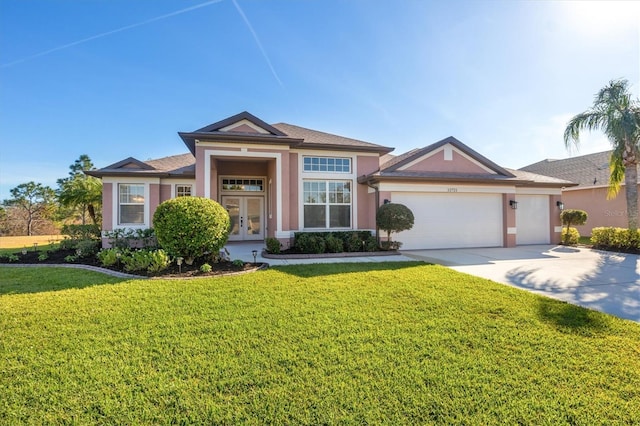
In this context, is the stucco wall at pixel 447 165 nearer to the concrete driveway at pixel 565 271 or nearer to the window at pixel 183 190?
the concrete driveway at pixel 565 271

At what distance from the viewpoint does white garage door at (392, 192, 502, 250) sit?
40.4 feet

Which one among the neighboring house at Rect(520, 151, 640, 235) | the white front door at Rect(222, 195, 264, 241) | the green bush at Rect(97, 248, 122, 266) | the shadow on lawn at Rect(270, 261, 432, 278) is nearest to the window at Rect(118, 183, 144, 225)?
the white front door at Rect(222, 195, 264, 241)

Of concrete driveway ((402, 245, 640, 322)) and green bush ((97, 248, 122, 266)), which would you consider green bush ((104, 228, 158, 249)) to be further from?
concrete driveway ((402, 245, 640, 322))

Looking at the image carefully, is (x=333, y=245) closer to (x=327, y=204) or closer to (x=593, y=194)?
(x=327, y=204)

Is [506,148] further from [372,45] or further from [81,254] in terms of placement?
[81,254]

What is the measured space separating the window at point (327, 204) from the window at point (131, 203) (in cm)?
786

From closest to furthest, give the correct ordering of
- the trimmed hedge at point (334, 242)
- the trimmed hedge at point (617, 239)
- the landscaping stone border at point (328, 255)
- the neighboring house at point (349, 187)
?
the landscaping stone border at point (328, 255) < the trimmed hedge at point (334, 242) < the neighboring house at point (349, 187) < the trimmed hedge at point (617, 239)

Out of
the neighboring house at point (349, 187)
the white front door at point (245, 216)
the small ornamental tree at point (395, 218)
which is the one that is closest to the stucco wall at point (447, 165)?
the neighboring house at point (349, 187)

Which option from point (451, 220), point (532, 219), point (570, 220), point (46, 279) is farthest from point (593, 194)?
point (46, 279)

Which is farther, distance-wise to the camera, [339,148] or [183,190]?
[183,190]

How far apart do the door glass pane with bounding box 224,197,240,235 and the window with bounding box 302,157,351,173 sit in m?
5.13

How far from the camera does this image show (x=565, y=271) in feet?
26.2

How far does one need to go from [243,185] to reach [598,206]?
72.8 ft

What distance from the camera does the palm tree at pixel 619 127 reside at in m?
11.7
